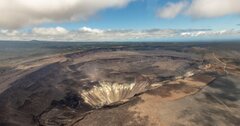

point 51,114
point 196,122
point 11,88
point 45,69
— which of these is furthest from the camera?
point 45,69

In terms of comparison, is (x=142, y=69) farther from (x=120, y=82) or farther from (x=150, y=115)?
(x=150, y=115)

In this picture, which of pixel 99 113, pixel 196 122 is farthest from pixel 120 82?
pixel 196 122

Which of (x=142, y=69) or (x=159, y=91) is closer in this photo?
(x=159, y=91)

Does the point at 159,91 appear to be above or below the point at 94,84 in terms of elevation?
above

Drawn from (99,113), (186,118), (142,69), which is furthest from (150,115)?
(142,69)

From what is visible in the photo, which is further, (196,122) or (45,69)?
(45,69)

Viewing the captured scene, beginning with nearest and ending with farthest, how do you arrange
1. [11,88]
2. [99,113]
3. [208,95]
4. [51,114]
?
[99,113], [208,95], [51,114], [11,88]

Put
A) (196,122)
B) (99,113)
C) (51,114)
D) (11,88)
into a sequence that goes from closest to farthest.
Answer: (196,122), (99,113), (51,114), (11,88)

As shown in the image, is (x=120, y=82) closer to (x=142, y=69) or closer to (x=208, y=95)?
(x=142, y=69)

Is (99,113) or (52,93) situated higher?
(99,113)
